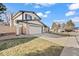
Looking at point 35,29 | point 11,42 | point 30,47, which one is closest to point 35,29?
point 35,29

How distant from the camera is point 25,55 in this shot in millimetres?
2760

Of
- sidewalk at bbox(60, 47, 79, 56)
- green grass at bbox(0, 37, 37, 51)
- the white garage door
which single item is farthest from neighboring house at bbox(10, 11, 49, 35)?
sidewalk at bbox(60, 47, 79, 56)

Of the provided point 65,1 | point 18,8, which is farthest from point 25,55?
point 65,1

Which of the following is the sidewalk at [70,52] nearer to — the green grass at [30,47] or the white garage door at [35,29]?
the green grass at [30,47]

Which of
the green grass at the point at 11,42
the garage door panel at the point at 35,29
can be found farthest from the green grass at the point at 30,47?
the garage door panel at the point at 35,29

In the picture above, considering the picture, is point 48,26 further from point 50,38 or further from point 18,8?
point 18,8

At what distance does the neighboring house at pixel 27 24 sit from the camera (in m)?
2.89

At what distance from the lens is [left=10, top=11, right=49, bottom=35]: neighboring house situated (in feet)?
9.48

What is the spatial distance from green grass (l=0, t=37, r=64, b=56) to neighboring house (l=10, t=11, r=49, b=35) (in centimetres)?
13

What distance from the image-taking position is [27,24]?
2926 millimetres

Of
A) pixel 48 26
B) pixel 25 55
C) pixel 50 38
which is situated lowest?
pixel 25 55

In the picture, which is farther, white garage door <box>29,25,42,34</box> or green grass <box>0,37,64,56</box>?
white garage door <box>29,25,42,34</box>

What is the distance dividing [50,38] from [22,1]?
69cm

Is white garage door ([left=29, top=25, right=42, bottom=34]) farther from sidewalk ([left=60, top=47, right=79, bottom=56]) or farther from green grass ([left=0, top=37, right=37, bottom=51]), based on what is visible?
Answer: sidewalk ([left=60, top=47, right=79, bottom=56])
